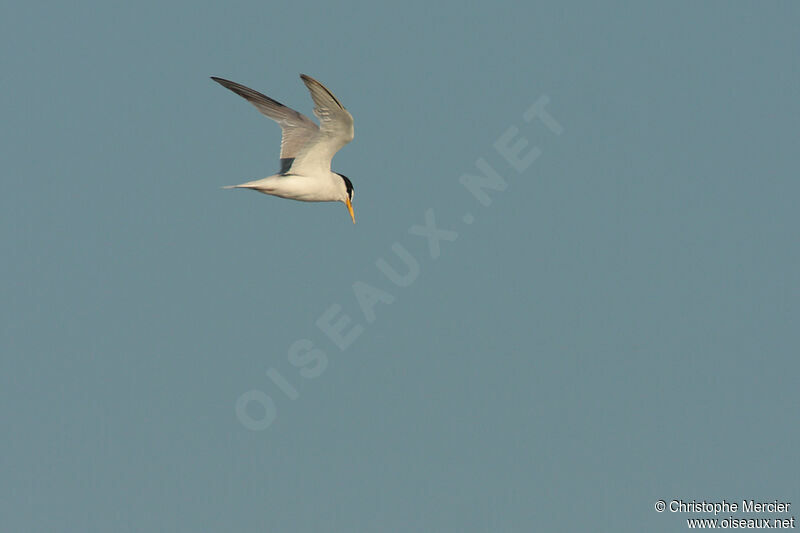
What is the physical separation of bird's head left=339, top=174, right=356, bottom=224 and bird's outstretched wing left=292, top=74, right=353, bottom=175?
31.5 inches

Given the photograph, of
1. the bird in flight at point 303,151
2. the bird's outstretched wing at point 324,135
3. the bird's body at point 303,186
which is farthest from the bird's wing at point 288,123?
the bird's body at point 303,186

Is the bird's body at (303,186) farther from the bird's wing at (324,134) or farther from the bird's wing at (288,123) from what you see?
the bird's wing at (288,123)

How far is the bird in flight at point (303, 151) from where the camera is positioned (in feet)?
82.5

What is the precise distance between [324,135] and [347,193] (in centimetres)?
211

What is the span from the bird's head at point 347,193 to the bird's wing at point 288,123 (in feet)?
4.34

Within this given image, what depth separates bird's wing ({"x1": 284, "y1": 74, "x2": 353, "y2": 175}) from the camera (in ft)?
77.4

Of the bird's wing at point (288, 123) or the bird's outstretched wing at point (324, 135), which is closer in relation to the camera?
the bird's outstretched wing at point (324, 135)

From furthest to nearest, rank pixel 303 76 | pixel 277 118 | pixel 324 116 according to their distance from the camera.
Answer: pixel 277 118
pixel 324 116
pixel 303 76

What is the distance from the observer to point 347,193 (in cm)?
2706

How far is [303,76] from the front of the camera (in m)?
22.4

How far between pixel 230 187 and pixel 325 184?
3.06 meters

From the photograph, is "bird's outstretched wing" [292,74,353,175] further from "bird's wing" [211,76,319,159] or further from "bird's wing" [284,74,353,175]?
"bird's wing" [211,76,319,159]

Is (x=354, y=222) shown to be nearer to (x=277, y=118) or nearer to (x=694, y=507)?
(x=277, y=118)

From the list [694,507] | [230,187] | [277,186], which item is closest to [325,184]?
[277,186]
